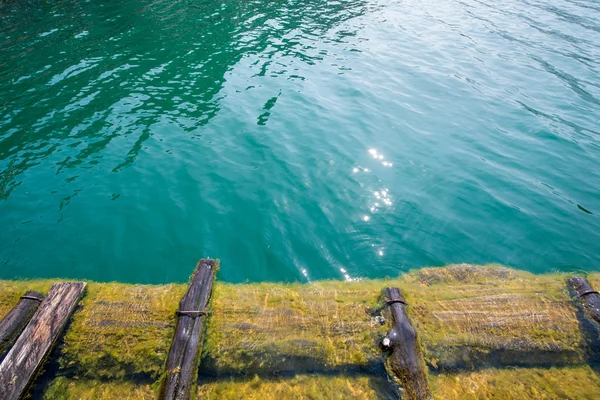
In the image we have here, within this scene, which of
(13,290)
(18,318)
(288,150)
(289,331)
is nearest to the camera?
(18,318)

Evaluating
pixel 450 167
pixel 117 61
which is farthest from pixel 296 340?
pixel 117 61

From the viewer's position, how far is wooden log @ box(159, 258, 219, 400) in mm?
4605

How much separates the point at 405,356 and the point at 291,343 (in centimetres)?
173

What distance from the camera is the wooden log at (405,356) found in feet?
15.1

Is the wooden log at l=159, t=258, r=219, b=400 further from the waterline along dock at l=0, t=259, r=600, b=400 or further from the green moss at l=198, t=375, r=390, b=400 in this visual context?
the green moss at l=198, t=375, r=390, b=400

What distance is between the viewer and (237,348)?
5258 millimetres

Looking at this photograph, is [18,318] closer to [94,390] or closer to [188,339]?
[94,390]

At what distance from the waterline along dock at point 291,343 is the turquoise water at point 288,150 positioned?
2033mm

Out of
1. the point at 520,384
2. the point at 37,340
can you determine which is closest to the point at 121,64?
the point at 37,340

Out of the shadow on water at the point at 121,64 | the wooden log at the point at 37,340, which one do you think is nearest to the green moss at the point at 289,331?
the wooden log at the point at 37,340

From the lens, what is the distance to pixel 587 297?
5.96 m

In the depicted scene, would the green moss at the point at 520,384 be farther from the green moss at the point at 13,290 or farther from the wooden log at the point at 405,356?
the green moss at the point at 13,290

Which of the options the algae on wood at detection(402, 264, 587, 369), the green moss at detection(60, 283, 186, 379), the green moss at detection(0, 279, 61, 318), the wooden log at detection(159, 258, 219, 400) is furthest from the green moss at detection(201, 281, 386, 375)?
the green moss at detection(0, 279, 61, 318)

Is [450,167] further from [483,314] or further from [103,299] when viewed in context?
[103,299]
